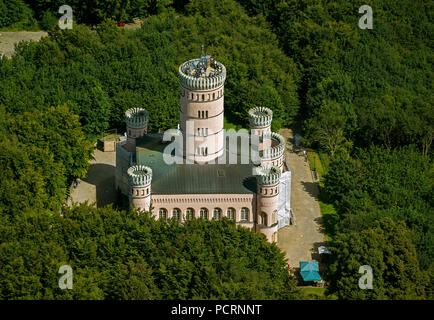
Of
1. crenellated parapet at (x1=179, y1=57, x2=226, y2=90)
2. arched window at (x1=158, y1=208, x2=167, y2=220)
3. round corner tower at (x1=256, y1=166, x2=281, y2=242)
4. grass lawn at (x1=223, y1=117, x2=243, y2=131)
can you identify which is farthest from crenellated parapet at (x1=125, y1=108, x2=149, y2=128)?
grass lawn at (x1=223, y1=117, x2=243, y2=131)

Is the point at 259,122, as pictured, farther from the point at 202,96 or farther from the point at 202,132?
the point at 202,96

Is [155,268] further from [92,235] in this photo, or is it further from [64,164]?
[64,164]

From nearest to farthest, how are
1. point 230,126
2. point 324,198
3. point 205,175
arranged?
1. point 205,175
2. point 324,198
3. point 230,126

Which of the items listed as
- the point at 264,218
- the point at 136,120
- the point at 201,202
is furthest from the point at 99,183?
the point at 264,218

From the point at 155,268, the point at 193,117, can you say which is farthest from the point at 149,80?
the point at 155,268

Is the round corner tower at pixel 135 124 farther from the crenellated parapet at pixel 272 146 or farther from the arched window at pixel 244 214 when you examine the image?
the arched window at pixel 244 214

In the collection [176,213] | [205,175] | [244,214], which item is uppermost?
[205,175]

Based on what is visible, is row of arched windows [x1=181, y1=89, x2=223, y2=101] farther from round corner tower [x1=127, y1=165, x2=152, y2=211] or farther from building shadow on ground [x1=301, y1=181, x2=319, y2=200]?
building shadow on ground [x1=301, y1=181, x2=319, y2=200]

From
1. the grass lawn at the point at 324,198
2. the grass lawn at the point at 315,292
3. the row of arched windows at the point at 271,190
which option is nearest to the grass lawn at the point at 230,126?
the grass lawn at the point at 324,198
